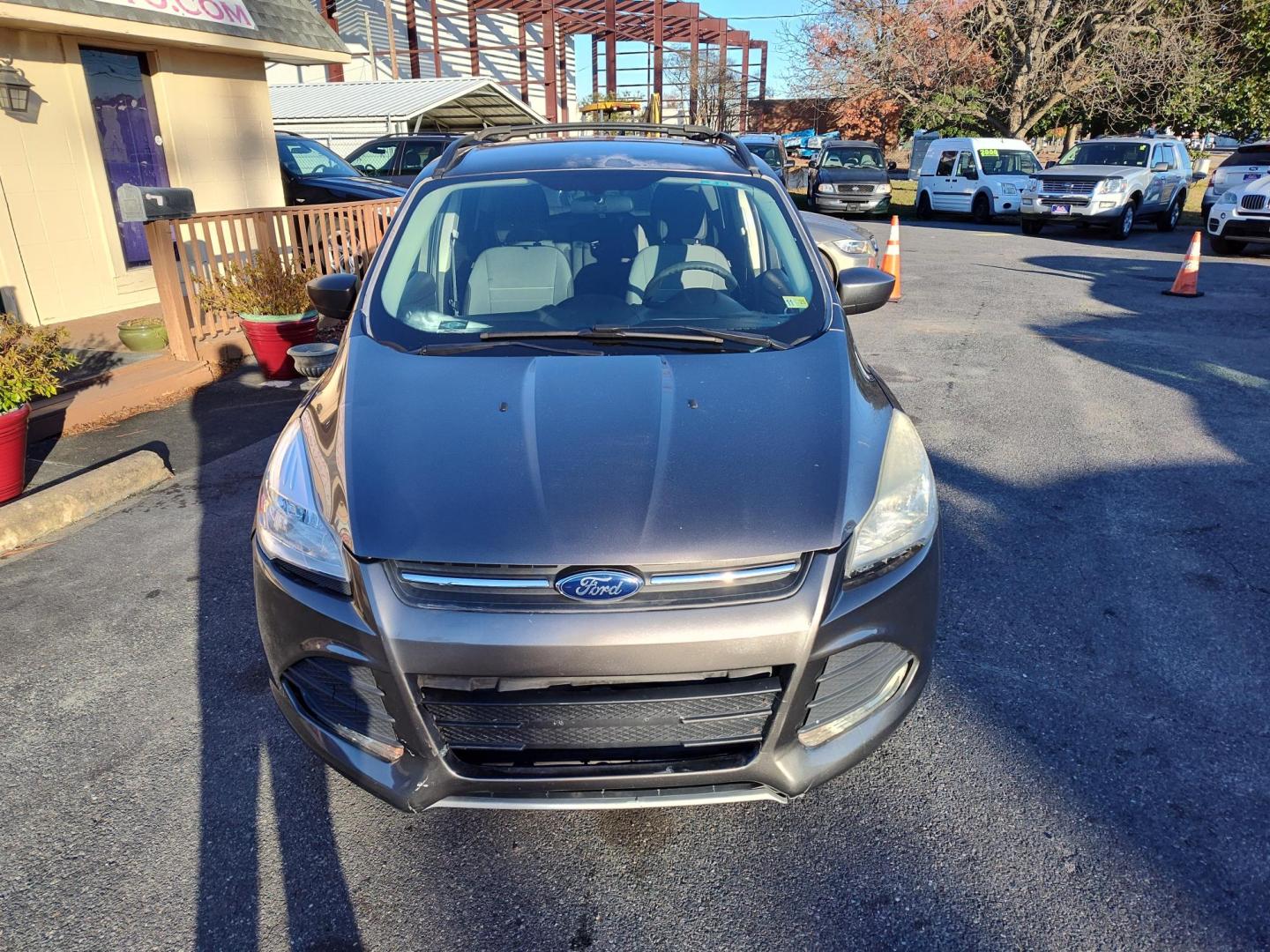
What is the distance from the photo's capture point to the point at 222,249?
7426 millimetres

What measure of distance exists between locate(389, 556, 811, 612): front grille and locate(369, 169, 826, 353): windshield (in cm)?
112

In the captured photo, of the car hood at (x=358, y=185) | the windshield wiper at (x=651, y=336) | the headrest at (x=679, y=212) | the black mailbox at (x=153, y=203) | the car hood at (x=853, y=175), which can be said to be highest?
the headrest at (x=679, y=212)

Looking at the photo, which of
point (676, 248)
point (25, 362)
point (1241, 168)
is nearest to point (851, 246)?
point (676, 248)

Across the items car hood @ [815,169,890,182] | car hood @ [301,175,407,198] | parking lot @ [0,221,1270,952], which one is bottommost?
parking lot @ [0,221,1270,952]

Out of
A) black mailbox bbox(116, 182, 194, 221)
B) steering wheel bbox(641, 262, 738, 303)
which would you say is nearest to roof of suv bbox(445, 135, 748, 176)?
steering wheel bbox(641, 262, 738, 303)

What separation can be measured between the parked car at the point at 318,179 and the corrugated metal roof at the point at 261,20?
1.64 meters

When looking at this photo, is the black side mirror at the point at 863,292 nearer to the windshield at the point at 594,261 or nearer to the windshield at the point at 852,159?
the windshield at the point at 594,261

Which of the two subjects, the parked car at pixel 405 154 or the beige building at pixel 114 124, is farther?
the parked car at pixel 405 154

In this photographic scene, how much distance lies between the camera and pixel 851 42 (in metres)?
28.1

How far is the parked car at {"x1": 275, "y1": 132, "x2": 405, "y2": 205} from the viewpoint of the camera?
1157 cm

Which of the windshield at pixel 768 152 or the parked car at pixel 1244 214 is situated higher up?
the windshield at pixel 768 152

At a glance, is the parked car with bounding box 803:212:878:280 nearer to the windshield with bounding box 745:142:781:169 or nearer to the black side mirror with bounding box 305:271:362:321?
the black side mirror with bounding box 305:271:362:321

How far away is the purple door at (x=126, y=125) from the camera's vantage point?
28.7 feet

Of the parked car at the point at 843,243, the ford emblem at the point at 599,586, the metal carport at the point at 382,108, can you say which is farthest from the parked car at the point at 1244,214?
the ford emblem at the point at 599,586
